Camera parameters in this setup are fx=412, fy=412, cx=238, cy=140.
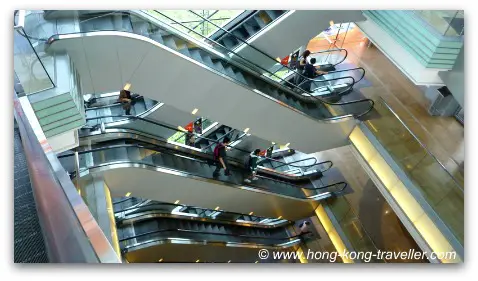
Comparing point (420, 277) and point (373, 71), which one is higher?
point (373, 71)

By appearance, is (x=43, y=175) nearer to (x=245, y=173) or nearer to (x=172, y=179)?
(x=172, y=179)

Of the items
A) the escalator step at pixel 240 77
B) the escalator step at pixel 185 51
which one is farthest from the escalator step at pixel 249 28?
the escalator step at pixel 185 51

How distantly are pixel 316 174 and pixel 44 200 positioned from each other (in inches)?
385

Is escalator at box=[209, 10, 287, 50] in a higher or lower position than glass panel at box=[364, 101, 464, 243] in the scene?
higher

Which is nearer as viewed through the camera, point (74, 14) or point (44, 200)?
point (44, 200)

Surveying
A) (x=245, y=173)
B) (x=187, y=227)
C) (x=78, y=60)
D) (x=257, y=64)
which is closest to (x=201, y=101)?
(x=257, y=64)

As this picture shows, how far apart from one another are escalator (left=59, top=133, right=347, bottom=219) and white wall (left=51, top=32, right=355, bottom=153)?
127 cm

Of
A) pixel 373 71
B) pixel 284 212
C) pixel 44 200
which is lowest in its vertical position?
pixel 44 200

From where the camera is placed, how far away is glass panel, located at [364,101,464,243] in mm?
6465

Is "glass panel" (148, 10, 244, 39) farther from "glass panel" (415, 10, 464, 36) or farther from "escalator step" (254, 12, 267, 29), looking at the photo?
"glass panel" (415, 10, 464, 36)

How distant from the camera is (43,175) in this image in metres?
3.02

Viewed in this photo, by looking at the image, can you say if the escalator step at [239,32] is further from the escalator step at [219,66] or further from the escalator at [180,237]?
the escalator at [180,237]

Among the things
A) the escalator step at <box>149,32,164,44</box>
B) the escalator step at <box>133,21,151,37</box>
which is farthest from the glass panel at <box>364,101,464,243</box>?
the escalator step at <box>133,21,151,37</box>

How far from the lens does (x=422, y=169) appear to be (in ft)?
25.6
